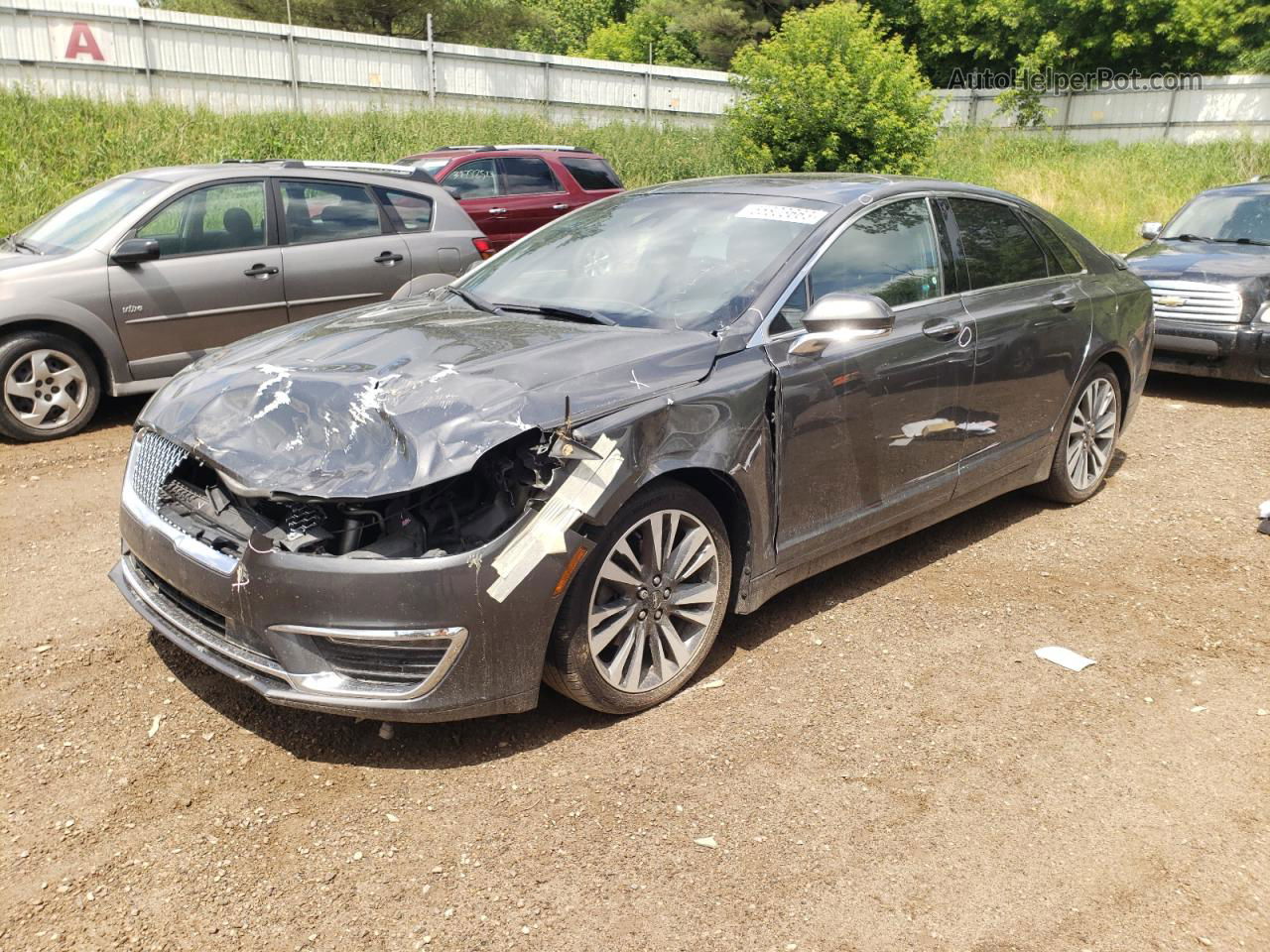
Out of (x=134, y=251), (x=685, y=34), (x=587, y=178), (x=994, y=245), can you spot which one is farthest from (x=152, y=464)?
(x=685, y=34)

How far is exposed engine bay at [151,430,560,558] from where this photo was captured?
320 cm

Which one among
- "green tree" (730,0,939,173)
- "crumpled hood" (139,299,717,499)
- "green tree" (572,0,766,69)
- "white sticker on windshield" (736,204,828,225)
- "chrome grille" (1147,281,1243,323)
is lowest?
"chrome grille" (1147,281,1243,323)

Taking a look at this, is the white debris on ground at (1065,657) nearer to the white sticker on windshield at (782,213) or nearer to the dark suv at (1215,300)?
the white sticker on windshield at (782,213)

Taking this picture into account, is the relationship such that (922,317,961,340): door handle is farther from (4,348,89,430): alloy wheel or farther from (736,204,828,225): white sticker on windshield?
(4,348,89,430): alloy wheel

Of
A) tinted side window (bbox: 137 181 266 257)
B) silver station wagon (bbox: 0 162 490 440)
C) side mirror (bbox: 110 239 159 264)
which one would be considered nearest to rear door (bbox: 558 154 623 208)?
silver station wagon (bbox: 0 162 490 440)

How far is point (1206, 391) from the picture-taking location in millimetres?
9562

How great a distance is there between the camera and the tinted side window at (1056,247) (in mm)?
5602

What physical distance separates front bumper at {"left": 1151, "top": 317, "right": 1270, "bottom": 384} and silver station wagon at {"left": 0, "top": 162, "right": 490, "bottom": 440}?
5975mm

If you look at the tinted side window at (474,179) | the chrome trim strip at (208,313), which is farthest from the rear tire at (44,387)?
the tinted side window at (474,179)

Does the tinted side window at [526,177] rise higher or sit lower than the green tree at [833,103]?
lower

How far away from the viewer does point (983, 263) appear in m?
5.08

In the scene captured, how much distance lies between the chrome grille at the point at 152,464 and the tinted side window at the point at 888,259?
7.87 ft

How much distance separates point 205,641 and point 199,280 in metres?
4.71

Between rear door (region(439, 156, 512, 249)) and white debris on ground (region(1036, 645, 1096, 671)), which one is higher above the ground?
rear door (region(439, 156, 512, 249))
